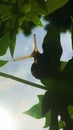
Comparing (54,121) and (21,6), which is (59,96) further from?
(21,6)

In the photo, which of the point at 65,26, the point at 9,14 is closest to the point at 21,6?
the point at 9,14

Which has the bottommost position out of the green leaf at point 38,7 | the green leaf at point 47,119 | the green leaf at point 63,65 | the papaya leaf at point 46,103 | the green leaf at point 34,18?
the green leaf at point 47,119

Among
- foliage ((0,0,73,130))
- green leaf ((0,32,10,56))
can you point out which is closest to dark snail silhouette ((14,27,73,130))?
→ foliage ((0,0,73,130))

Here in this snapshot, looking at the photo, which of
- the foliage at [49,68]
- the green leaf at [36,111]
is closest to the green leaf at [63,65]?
the foliage at [49,68]

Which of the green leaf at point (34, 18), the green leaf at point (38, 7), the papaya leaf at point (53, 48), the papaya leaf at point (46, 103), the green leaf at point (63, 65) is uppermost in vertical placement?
the green leaf at point (38, 7)

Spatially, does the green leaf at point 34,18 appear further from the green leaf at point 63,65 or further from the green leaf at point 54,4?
the green leaf at point 63,65

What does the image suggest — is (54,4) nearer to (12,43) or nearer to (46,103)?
(12,43)

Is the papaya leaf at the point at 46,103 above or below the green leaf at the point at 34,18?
below

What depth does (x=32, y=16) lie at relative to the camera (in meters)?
1.08

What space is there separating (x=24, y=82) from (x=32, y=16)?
22 cm

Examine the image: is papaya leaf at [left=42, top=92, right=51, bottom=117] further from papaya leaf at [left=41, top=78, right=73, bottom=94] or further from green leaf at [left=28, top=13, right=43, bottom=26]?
green leaf at [left=28, top=13, right=43, bottom=26]

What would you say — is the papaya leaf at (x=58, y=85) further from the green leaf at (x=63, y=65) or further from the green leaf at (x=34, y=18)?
the green leaf at (x=34, y=18)

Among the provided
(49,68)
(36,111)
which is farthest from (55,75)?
(36,111)

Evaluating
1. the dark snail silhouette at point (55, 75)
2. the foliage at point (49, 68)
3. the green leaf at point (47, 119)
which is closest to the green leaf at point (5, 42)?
the foliage at point (49, 68)
